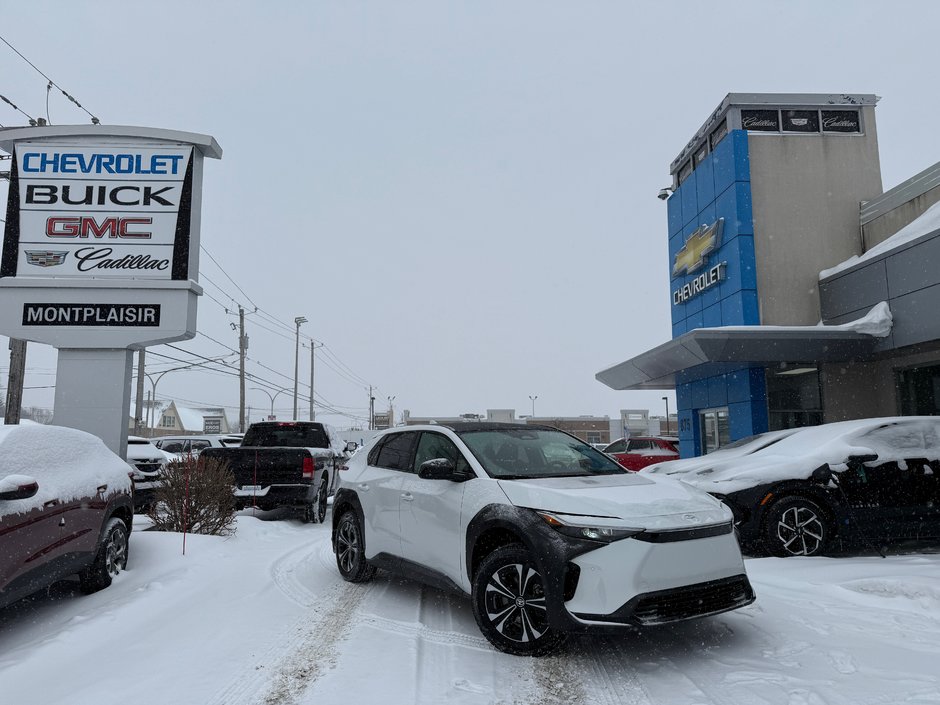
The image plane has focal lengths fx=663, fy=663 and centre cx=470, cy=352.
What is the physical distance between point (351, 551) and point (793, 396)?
551 inches

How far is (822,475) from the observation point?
719 cm

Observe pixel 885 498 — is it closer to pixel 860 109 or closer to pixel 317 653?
pixel 317 653

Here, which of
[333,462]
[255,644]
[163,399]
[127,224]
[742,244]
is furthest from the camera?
[163,399]

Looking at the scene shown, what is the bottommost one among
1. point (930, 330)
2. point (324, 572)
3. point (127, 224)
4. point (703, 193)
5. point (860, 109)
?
point (324, 572)

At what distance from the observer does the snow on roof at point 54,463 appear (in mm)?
5090

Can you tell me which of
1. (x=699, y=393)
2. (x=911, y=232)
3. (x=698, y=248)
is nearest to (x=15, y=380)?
(x=699, y=393)

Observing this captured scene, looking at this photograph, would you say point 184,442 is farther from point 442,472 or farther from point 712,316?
point 442,472

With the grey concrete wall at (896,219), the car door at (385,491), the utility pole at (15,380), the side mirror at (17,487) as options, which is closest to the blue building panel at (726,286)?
the grey concrete wall at (896,219)

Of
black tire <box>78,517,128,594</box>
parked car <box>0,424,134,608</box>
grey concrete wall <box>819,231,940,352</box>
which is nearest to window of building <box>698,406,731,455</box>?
grey concrete wall <box>819,231,940,352</box>

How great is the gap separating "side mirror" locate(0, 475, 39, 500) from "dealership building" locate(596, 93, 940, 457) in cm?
1280

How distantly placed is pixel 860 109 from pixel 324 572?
63.6 ft

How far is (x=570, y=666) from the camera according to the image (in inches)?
159

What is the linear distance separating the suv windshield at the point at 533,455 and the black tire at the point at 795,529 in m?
2.63

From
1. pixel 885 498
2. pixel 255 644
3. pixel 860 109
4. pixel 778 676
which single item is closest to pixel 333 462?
pixel 255 644
